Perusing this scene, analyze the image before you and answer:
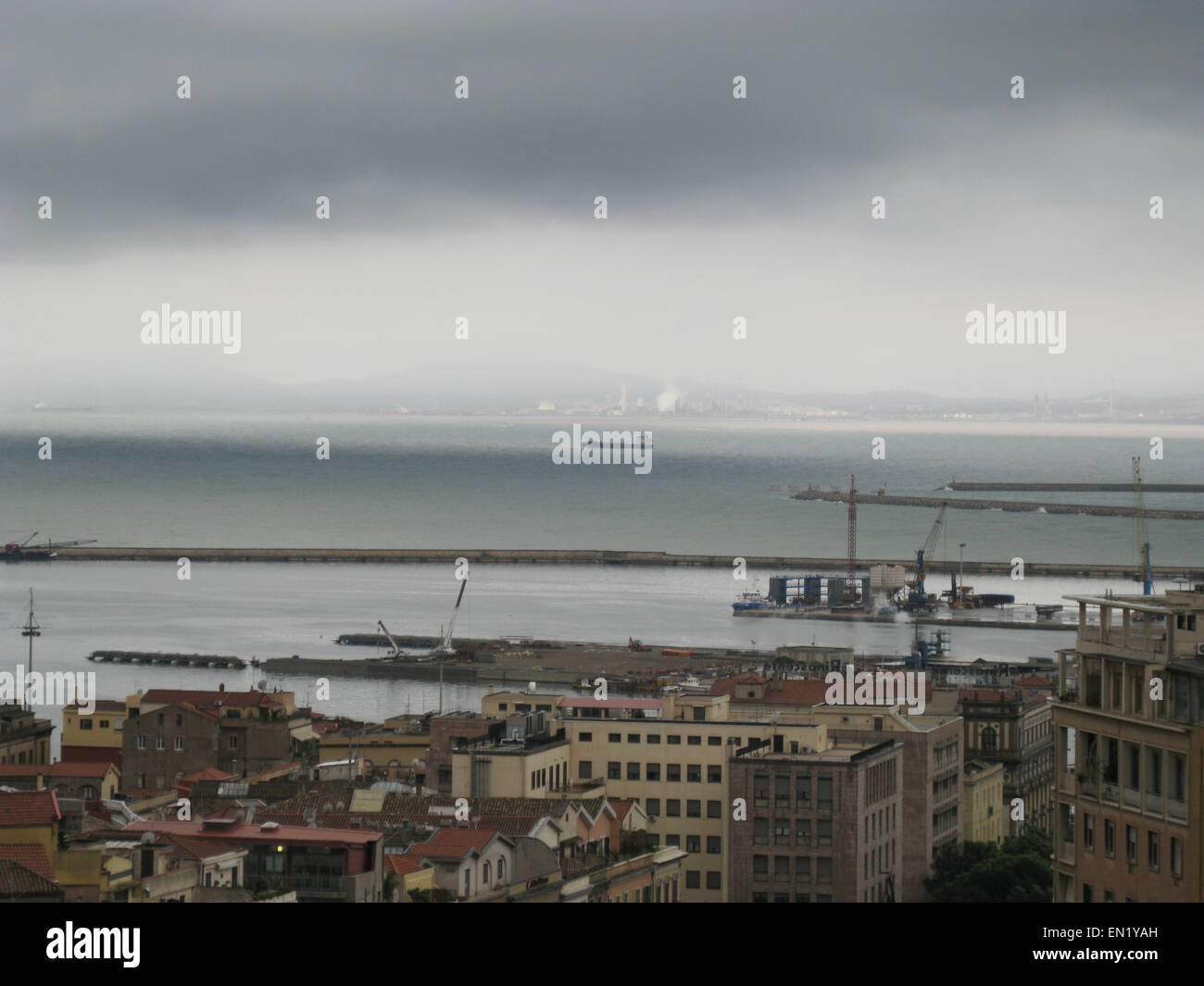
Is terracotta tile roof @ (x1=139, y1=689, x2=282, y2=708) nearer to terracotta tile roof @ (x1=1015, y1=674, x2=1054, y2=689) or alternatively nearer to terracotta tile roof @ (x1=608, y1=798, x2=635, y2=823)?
terracotta tile roof @ (x1=608, y1=798, x2=635, y2=823)

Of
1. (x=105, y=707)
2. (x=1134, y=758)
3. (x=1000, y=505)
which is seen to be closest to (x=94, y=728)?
(x=105, y=707)

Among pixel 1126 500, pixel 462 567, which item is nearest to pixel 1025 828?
pixel 462 567

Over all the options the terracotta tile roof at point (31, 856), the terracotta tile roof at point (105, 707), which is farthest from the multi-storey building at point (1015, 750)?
the terracotta tile roof at point (31, 856)

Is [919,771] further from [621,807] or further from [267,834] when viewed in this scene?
[267,834]

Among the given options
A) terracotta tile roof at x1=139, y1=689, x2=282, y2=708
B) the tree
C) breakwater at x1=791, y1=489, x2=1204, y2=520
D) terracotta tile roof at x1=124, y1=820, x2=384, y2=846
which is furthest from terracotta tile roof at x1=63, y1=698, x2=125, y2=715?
breakwater at x1=791, y1=489, x2=1204, y2=520

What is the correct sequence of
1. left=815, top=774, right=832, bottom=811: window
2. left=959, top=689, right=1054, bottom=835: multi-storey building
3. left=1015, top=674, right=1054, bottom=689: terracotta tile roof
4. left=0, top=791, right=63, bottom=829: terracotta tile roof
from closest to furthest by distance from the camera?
left=0, top=791, right=63, bottom=829: terracotta tile roof < left=815, top=774, right=832, bottom=811: window < left=959, top=689, right=1054, bottom=835: multi-storey building < left=1015, top=674, right=1054, bottom=689: terracotta tile roof
